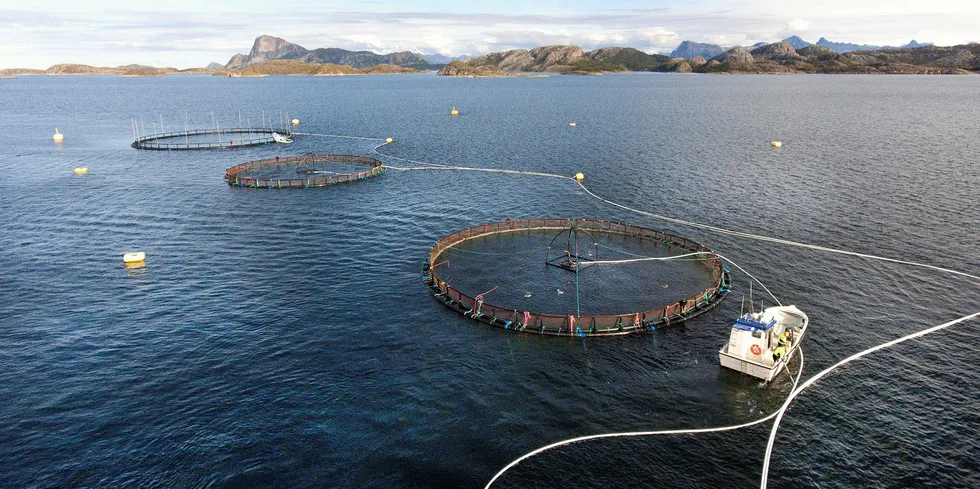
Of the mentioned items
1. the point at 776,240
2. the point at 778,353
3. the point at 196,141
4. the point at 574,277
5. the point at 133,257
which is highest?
the point at 196,141

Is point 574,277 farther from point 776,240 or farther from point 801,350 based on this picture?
point 776,240

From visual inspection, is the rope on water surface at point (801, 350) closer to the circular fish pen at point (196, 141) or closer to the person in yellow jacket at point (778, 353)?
the person in yellow jacket at point (778, 353)

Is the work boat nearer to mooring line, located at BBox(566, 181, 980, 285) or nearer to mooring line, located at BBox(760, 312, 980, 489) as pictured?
mooring line, located at BBox(760, 312, 980, 489)

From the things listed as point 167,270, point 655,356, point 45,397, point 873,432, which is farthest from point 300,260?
point 873,432

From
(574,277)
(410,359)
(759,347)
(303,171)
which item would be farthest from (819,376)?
(303,171)

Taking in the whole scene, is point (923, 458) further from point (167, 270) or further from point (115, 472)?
point (167, 270)
